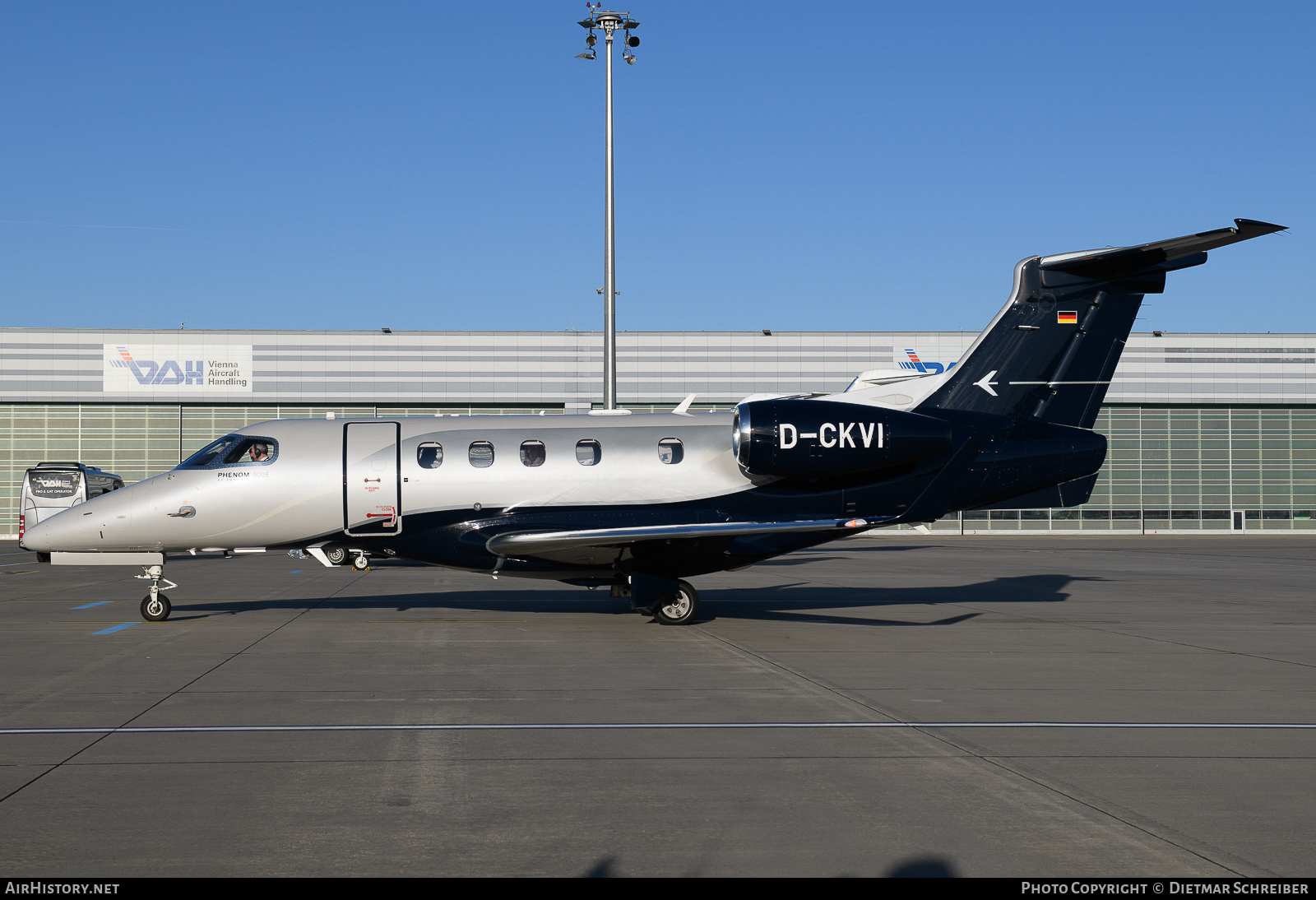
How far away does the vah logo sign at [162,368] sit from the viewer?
174ft

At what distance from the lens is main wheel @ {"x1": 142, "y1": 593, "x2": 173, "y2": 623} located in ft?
51.4

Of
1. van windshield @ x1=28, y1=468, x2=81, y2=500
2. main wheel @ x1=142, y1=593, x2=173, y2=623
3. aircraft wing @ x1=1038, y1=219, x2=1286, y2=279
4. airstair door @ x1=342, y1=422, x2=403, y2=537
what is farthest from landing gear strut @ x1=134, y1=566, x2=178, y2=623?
van windshield @ x1=28, y1=468, x2=81, y2=500

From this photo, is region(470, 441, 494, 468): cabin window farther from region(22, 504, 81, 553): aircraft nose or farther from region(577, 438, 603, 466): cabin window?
region(22, 504, 81, 553): aircraft nose

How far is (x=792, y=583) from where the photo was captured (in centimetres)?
2389

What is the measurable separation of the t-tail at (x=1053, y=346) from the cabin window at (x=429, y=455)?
7.89m

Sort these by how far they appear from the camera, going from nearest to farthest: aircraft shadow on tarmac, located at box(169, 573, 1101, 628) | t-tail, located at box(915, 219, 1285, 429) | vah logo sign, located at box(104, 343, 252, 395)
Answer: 1. t-tail, located at box(915, 219, 1285, 429)
2. aircraft shadow on tarmac, located at box(169, 573, 1101, 628)
3. vah logo sign, located at box(104, 343, 252, 395)

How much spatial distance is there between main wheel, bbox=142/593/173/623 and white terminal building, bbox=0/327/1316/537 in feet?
124

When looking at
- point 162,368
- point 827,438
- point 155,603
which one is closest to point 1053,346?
point 827,438

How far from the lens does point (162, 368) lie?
52969 mm

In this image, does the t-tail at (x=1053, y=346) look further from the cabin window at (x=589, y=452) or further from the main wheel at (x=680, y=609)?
the cabin window at (x=589, y=452)

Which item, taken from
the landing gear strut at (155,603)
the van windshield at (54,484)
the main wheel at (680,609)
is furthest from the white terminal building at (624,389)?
the landing gear strut at (155,603)

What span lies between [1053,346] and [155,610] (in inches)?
579

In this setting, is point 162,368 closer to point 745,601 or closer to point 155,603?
point 155,603
